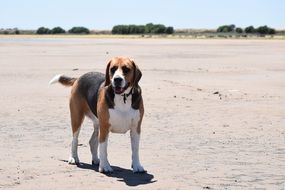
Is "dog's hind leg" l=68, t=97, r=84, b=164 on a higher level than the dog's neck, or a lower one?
lower

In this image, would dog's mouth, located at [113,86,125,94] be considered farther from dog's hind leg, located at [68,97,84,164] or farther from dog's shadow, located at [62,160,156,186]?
dog's hind leg, located at [68,97,84,164]

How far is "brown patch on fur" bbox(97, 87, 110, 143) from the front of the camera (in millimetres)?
8977

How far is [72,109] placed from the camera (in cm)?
1005

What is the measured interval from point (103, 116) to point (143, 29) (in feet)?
439

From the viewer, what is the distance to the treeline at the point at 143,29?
139 meters

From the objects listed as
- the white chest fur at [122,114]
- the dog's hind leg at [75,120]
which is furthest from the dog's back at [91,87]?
the white chest fur at [122,114]

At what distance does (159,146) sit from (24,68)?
18702 millimetres

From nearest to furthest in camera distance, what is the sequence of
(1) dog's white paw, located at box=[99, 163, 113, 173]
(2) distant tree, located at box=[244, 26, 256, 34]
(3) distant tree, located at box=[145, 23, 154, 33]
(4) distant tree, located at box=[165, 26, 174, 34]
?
(1) dog's white paw, located at box=[99, 163, 113, 173] → (2) distant tree, located at box=[244, 26, 256, 34] → (4) distant tree, located at box=[165, 26, 174, 34] → (3) distant tree, located at box=[145, 23, 154, 33]

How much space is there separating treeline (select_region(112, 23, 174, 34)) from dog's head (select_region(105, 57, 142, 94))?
129 m

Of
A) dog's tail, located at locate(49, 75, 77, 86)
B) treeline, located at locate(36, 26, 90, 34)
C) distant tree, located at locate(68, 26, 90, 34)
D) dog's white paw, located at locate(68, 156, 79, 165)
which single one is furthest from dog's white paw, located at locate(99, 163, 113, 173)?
distant tree, located at locate(68, 26, 90, 34)

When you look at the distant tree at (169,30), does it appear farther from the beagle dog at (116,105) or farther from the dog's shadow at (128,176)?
the dog's shadow at (128,176)

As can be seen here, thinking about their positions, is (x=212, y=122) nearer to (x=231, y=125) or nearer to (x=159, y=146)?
(x=231, y=125)

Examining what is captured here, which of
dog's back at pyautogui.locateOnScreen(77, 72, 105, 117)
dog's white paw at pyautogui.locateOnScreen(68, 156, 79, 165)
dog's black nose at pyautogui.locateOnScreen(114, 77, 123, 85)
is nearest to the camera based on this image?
dog's black nose at pyautogui.locateOnScreen(114, 77, 123, 85)

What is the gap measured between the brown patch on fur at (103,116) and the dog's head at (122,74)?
325 millimetres
